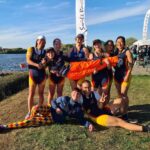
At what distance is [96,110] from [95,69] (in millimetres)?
1218

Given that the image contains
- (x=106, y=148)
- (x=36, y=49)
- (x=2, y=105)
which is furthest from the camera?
(x=2, y=105)

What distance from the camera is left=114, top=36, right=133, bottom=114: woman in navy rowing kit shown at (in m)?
7.98

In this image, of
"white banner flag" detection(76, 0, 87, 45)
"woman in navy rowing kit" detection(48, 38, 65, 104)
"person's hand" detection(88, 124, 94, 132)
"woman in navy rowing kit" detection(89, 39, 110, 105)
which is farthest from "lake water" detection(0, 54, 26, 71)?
"person's hand" detection(88, 124, 94, 132)

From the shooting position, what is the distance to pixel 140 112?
8.93m

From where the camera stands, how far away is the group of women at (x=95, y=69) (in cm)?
801

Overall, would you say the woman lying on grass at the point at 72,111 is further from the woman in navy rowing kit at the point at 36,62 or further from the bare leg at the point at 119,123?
the woman in navy rowing kit at the point at 36,62

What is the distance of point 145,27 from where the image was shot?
3928 cm

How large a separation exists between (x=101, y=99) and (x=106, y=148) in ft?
5.03

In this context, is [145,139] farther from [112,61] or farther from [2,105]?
[2,105]

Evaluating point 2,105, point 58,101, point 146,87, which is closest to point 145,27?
point 146,87

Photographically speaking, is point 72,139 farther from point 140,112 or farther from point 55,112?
point 140,112

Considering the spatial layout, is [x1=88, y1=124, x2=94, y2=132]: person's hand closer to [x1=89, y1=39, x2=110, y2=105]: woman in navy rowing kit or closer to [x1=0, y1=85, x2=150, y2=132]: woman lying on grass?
[x1=0, y1=85, x2=150, y2=132]: woman lying on grass

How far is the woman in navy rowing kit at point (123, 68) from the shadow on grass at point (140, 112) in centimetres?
56

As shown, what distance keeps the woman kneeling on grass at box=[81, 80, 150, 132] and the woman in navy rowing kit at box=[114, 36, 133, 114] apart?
2.03 ft
